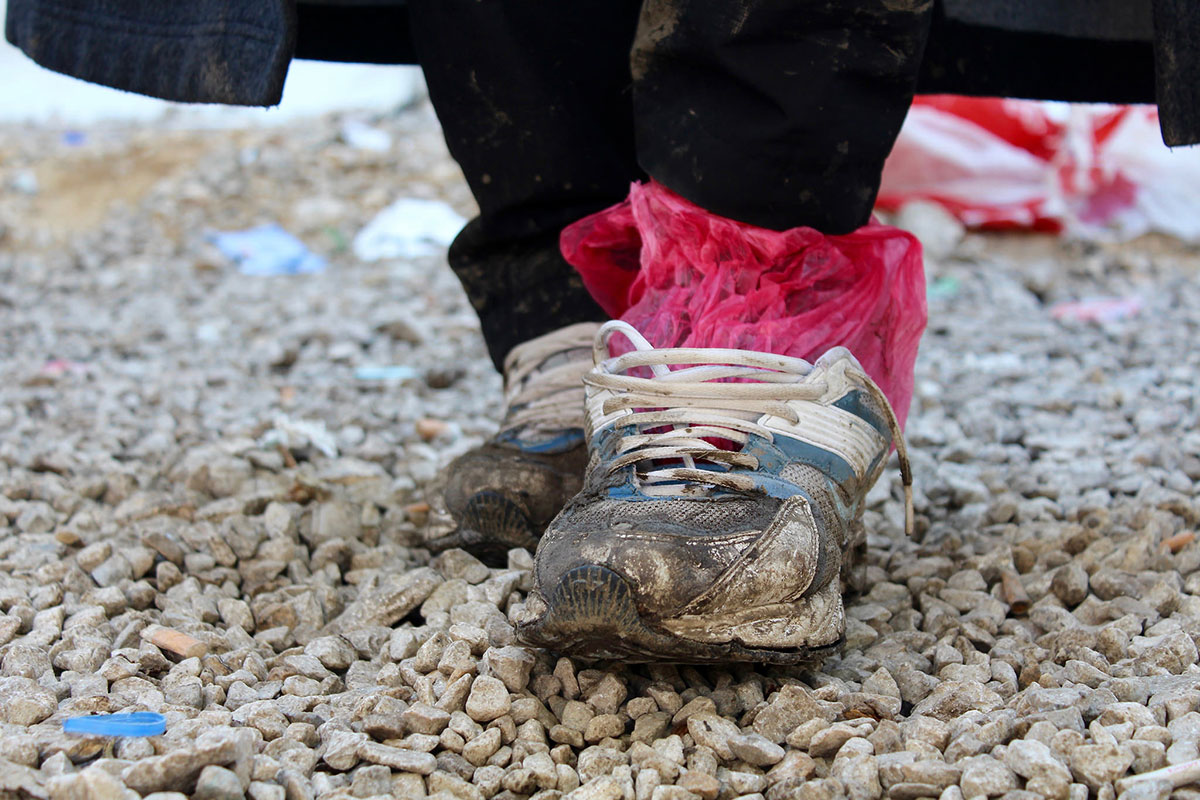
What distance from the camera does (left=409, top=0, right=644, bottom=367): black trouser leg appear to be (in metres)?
1.41

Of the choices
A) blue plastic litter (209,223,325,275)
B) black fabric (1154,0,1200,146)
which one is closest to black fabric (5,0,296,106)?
black fabric (1154,0,1200,146)

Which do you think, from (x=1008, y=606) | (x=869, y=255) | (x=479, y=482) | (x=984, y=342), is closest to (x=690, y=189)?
(x=869, y=255)

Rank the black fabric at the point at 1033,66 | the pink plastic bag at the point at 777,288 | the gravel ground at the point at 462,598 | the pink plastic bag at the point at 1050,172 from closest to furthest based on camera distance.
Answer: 1. the gravel ground at the point at 462,598
2. the pink plastic bag at the point at 777,288
3. the black fabric at the point at 1033,66
4. the pink plastic bag at the point at 1050,172

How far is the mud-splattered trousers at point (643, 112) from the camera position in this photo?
117 cm

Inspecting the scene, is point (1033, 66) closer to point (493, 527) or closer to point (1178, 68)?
point (1178, 68)

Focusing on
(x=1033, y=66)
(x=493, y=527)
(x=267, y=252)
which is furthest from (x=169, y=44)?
(x=267, y=252)

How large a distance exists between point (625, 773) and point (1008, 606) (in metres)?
0.58

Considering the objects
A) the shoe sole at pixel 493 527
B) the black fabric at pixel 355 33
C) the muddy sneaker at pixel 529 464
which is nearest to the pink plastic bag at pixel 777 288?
the muddy sneaker at pixel 529 464

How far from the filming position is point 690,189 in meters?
1.29

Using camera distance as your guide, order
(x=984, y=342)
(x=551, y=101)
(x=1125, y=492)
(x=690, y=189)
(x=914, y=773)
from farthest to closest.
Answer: (x=984, y=342) → (x=1125, y=492) → (x=551, y=101) → (x=690, y=189) → (x=914, y=773)

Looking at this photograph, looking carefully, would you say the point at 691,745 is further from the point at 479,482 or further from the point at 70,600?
the point at 70,600

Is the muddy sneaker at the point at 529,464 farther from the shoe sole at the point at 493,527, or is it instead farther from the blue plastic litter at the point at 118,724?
the blue plastic litter at the point at 118,724

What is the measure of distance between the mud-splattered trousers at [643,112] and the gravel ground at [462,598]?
0.38m

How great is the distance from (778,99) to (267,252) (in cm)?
293
